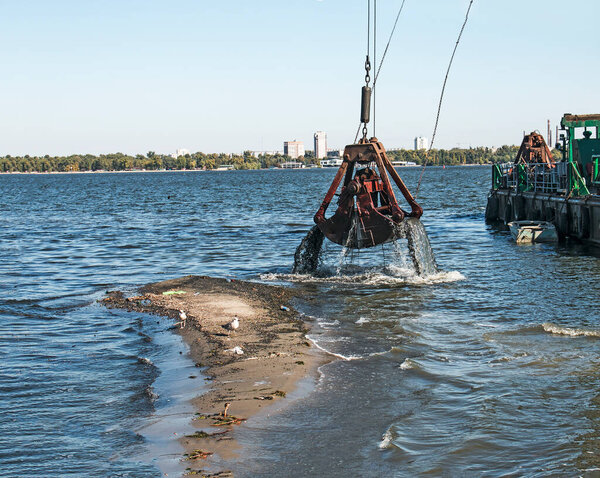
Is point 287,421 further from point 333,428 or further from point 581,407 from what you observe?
point 581,407

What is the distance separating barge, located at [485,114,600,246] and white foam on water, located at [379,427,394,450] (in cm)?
1886

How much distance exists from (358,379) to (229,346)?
234cm

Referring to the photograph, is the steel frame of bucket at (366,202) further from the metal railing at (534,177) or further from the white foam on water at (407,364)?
the metal railing at (534,177)

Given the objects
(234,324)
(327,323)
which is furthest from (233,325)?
(327,323)

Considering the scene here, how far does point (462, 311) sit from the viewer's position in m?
13.9

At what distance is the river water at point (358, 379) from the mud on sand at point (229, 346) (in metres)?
0.25

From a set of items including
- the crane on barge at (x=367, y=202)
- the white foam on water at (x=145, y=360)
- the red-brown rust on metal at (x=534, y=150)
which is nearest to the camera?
the white foam on water at (x=145, y=360)

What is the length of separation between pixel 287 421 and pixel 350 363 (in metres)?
2.46

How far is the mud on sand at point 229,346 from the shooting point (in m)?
7.68

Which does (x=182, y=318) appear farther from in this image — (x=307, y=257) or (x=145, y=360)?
(x=307, y=257)

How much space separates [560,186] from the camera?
30109 millimetres

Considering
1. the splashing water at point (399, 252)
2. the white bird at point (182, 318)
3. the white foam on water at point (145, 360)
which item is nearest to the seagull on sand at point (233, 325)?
the white bird at point (182, 318)

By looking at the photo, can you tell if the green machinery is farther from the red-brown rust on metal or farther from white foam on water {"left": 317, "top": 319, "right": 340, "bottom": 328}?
white foam on water {"left": 317, "top": 319, "right": 340, "bottom": 328}

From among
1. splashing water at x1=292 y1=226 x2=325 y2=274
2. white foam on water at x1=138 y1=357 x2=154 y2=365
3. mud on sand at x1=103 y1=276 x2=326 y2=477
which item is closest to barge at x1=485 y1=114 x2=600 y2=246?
splashing water at x1=292 y1=226 x2=325 y2=274
